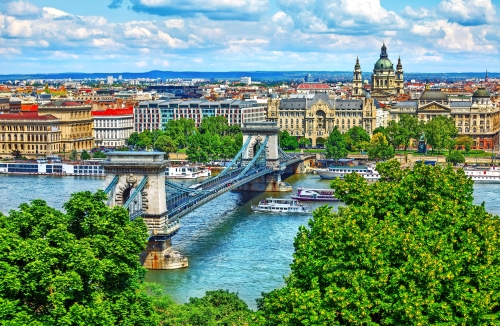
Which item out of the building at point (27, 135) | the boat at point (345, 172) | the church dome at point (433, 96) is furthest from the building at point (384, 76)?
the boat at point (345, 172)

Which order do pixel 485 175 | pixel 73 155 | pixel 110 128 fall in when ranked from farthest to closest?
1. pixel 110 128
2. pixel 73 155
3. pixel 485 175

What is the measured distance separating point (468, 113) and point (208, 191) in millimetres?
52269

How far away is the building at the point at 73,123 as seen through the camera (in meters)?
78.4

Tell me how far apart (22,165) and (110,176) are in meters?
35.2

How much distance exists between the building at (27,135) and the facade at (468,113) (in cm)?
3612

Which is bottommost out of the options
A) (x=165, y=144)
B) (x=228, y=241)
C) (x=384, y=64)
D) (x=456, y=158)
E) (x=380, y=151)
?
(x=228, y=241)

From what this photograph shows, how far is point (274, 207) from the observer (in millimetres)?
46781

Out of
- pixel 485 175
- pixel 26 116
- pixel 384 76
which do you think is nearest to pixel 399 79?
pixel 384 76

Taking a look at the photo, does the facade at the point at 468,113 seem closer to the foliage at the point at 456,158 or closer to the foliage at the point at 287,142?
the foliage at the point at 287,142

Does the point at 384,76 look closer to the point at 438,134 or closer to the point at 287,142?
the point at 287,142

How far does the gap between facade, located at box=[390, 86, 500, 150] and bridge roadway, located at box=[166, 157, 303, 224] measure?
3234 cm

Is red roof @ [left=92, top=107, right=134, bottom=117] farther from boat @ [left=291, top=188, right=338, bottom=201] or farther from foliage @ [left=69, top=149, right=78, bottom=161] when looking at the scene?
boat @ [left=291, top=188, right=338, bottom=201]

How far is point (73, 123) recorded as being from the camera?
260 feet

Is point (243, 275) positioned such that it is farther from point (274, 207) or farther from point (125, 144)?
point (125, 144)
